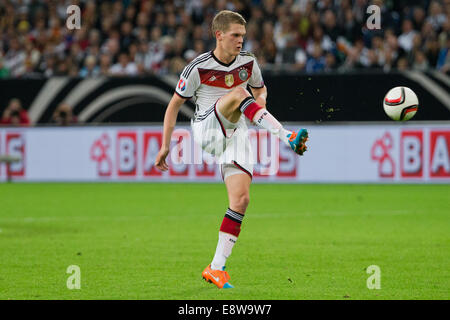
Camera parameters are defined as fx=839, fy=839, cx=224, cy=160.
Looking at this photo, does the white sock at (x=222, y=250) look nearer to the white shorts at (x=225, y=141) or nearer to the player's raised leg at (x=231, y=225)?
the player's raised leg at (x=231, y=225)

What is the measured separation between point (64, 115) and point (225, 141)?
Result: 44.6ft

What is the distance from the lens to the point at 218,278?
22.2 feet

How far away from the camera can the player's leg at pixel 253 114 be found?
21.2 feet

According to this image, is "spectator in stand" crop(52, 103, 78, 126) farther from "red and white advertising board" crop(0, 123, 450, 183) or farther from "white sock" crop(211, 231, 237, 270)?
"white sock" crop(211, 231, 237, 270)

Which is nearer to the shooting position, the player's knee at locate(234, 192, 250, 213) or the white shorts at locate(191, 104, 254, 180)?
the player's knee at locate(234, 192, 250, 213)

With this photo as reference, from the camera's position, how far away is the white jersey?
7.02 meters

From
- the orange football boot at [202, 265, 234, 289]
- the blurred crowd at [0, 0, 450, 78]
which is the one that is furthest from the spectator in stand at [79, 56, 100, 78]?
the orange football boot at [202, 265, 234, 289]

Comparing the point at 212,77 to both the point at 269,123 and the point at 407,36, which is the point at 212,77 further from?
the point at 407,36

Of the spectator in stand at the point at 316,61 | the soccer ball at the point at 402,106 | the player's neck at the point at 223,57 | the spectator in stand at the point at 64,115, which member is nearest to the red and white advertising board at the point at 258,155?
the spectator in stand at the point at 64,115

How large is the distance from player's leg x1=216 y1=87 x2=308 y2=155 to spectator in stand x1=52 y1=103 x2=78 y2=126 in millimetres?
13368

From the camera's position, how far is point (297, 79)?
18.7 meters

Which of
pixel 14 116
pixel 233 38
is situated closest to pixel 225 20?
pixel 233 38
